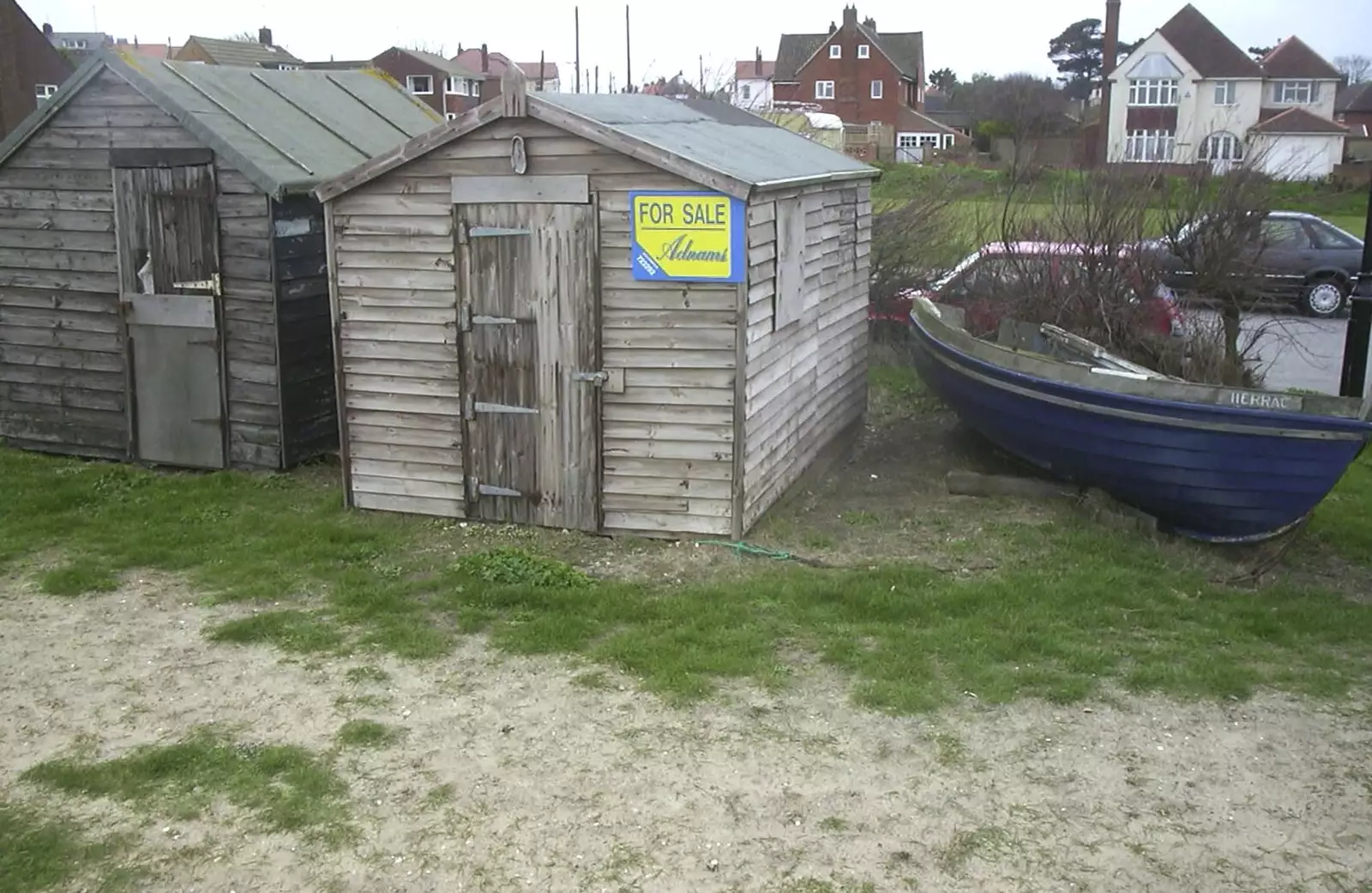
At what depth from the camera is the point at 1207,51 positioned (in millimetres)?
57656

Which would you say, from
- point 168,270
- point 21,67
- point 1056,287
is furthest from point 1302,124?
point 168,270

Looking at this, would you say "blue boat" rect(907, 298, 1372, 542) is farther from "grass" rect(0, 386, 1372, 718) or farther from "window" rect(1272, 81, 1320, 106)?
"window" rect(1272, 81, 1320, 106)

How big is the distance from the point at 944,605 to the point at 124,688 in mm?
4712

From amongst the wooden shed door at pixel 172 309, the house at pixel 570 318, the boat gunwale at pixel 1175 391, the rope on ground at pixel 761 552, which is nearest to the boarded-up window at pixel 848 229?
the house at pixel 570 318

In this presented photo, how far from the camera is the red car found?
12.1 m

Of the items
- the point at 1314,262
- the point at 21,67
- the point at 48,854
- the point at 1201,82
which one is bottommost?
the point at 48,854

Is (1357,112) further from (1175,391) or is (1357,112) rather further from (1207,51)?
(1175,391)

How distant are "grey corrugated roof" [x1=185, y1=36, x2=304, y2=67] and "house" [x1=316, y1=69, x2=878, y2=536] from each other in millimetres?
44149

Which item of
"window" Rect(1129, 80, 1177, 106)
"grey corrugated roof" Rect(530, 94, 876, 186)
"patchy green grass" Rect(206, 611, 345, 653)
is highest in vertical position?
"window" Rect(1129, 80, 1177, 106)

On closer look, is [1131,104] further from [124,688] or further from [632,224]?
[124,688]

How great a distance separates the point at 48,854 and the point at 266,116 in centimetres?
779

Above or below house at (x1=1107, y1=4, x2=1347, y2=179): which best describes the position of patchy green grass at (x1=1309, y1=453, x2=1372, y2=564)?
below

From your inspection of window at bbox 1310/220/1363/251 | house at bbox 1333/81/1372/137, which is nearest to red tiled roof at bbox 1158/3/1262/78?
house at bbox 1333/81/1372/137

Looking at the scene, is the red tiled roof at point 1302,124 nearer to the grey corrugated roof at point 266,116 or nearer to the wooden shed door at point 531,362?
the grey corrugated roof at point 266,116
